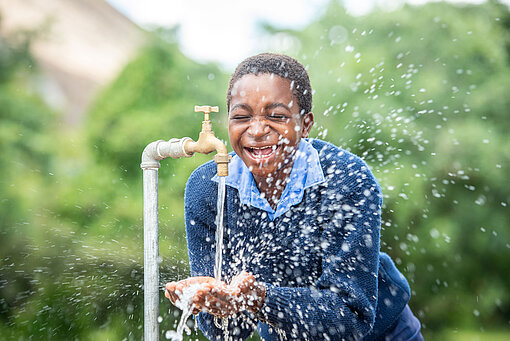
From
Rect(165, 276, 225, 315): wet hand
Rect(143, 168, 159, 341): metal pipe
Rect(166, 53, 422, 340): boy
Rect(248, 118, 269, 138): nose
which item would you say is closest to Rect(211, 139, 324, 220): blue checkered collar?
Rect(166, 53, 422, 340): boy

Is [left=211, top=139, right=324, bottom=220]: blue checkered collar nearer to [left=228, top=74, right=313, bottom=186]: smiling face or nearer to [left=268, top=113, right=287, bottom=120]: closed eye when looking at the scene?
[left=228, top=74, right=313, bottom=186]: smiling face

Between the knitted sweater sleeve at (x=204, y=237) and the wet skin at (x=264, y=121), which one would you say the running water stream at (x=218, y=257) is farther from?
the wet skin at (x=264, y=121)

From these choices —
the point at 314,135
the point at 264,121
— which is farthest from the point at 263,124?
the point at 314,135

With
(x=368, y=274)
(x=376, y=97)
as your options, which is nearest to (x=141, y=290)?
(x=376, y=97)

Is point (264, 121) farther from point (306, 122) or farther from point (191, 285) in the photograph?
point (191, 285)

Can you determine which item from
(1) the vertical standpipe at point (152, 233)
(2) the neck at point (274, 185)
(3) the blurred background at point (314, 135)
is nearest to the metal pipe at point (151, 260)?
(1) the vertical standpipe at point (152, 233)

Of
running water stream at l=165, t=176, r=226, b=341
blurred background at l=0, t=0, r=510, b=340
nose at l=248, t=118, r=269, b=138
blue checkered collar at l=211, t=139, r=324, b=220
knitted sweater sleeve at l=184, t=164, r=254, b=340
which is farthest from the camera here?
blurred background at l=0, t=0, r=510, b=340

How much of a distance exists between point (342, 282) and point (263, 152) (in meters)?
0.52

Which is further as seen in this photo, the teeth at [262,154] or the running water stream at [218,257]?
the teeth at [262,154]

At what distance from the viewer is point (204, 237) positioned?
215cm

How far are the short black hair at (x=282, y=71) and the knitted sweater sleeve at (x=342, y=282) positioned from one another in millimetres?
328

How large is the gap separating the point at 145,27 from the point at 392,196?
3207mm

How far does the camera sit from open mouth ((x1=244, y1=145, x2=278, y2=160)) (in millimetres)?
1930

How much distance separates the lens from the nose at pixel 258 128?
6.15 ft
